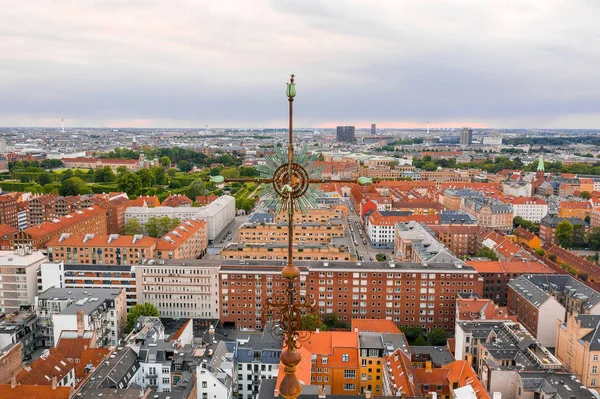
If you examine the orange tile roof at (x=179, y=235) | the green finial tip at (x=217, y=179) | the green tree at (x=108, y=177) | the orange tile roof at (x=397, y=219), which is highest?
the green finial tip at (x=217, y=179)

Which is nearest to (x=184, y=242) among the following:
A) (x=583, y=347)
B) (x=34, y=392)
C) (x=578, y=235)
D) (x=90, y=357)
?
(x=90, y=357)

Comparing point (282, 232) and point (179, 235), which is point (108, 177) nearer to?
point (179, 235)

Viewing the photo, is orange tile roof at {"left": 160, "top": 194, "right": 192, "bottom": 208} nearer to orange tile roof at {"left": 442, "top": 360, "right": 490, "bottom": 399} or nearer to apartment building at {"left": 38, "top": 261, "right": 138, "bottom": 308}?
apartment building at {"left": 38, "top": 261, "right": 138, "bottom": 308}

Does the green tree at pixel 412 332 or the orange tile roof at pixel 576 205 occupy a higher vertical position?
the orange tile roof at pixel 576 205

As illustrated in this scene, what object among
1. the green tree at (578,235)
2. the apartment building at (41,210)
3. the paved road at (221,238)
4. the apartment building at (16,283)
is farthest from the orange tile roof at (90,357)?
the green tree at (578,235)

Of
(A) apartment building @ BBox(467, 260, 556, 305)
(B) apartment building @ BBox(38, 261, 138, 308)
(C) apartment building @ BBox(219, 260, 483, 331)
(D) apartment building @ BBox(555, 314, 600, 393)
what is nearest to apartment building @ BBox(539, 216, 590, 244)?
(A) apartment building @ BBox(467, 260, 556, 305)

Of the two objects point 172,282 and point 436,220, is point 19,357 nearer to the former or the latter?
point 172,282

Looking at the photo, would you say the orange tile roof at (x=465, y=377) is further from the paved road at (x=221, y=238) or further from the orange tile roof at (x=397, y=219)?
the orange tile roof at (x=397, y=219)
